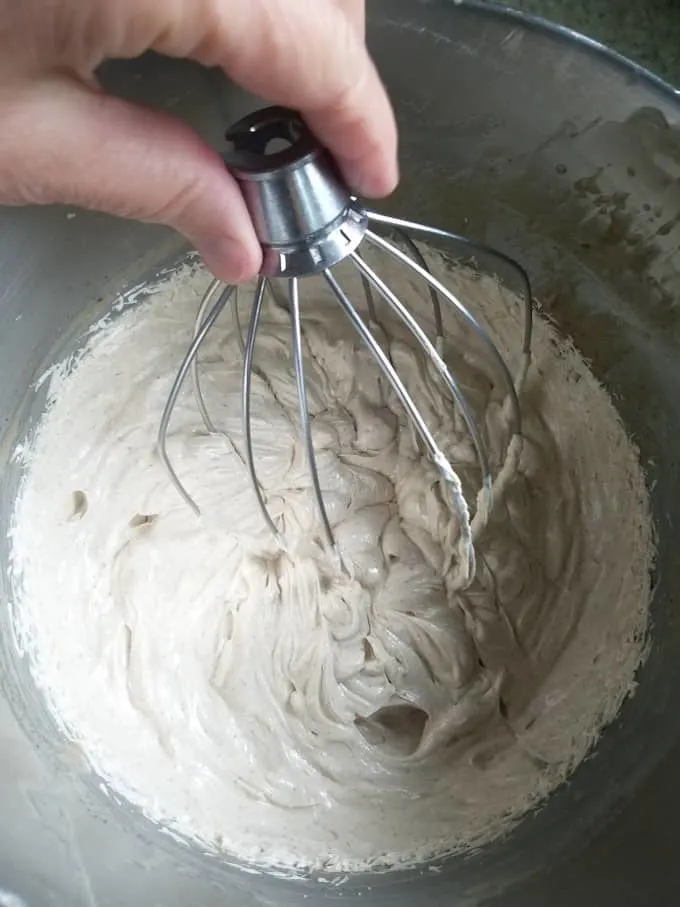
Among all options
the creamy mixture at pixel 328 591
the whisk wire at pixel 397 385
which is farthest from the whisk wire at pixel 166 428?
the whisk wire at pixel 397 385

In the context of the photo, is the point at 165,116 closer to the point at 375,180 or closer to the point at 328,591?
the point at 375,180

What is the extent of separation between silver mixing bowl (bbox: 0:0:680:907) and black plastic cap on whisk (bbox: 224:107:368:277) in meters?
0.27

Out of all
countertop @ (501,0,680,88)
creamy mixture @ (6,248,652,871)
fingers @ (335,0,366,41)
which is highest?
countertop @ (501,0,680,88)

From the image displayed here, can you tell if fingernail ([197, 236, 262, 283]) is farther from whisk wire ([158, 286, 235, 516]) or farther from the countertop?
the countertop

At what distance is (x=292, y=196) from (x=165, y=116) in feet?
0.36

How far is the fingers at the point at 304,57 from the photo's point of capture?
1.68 ft

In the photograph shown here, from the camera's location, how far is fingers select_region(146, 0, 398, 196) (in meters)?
0.51

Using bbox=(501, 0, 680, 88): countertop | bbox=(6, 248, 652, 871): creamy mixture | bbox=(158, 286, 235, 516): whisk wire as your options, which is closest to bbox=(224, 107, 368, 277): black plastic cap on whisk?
bbox=(158, 286, 235, 516): whisk wire

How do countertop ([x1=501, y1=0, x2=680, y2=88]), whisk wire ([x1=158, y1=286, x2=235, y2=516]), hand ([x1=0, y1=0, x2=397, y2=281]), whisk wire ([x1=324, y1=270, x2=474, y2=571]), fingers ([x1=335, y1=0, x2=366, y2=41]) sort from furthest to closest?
countertop ([x1=501, y1=0, x2=680, y2=88]) → whisk wire ([x1=158, y1=286, x2=235, y2=516]) → whisk wire ([x1=324, y1=270, x2=474, y2=571]) → fingers ([x1=335, y1=0, x2=366, y2=41]) → hand ([x1=0, y1=0, x2=397, y2=281])

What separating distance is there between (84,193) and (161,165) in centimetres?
6

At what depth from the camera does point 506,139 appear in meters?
0.96

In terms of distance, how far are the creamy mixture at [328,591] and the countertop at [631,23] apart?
36 centimetres

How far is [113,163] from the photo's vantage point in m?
0.60

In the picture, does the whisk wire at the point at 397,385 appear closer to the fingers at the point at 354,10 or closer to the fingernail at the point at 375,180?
the fingernail at the point at 375,180
